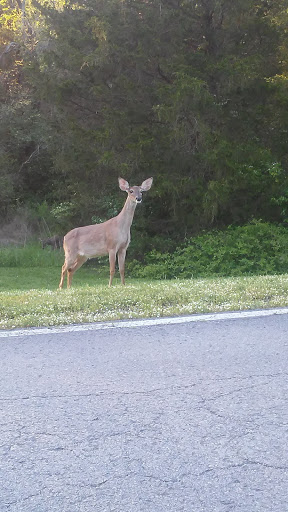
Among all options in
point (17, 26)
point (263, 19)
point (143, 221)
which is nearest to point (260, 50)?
point (263, 19)

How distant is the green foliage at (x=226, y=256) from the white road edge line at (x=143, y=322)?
9.66 m

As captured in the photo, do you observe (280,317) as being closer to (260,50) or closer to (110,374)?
(110,374)

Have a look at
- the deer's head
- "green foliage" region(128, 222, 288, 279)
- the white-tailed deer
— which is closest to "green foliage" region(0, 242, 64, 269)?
"green foliage" region(128, 222, 288, 279)

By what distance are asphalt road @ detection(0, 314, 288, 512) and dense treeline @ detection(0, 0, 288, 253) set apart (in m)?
12.9

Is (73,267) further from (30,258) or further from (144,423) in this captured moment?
(144,423)

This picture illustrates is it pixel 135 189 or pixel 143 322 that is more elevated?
pixel 135 189

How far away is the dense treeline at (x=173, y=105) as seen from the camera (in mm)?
18703

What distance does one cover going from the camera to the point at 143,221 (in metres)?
20.5

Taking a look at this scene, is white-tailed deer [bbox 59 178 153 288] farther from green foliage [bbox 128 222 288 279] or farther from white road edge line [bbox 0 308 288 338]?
white road edge line [bbox 0 308 288 338]

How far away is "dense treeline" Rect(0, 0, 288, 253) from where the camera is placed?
18.7 metres

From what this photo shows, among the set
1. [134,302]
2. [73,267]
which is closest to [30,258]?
[73,267]

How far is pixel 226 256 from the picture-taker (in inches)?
732

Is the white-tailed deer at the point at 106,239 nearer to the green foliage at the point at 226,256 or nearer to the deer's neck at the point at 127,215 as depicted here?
the deer's neck at the point at 127,215

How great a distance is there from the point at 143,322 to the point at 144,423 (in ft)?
9.95
